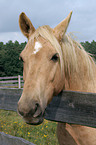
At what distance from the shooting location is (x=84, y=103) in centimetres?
158

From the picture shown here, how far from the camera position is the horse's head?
1.52 m

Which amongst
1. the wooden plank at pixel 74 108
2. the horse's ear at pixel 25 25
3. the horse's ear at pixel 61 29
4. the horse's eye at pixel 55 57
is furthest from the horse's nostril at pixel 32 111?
the horse's ear at pixel 25 25

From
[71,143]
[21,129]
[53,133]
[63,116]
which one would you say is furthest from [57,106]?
[21,129]

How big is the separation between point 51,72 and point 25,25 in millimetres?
1030

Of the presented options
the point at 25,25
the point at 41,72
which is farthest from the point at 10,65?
the point at 41,72

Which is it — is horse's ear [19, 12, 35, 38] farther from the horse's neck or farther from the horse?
the horse's neck

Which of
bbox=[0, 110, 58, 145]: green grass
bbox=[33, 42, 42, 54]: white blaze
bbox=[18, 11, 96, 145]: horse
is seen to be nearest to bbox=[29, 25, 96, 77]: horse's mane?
bbox=[18, 11, 96, 145]: horse

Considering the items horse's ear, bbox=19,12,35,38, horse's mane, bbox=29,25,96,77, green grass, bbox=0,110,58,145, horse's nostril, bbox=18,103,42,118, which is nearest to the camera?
horse's nostril, bbox=18,103,42,118

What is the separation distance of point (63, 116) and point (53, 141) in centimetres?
268

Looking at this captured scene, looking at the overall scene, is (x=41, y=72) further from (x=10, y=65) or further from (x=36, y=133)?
(x=10, y=65)

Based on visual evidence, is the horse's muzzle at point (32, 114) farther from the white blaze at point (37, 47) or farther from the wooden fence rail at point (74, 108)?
the white blaze at point (37, 47)

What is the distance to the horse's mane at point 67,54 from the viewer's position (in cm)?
203

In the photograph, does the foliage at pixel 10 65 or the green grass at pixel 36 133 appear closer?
the green grass at pixel 36 133

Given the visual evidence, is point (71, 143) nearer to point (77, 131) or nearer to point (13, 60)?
point (77, 131)
